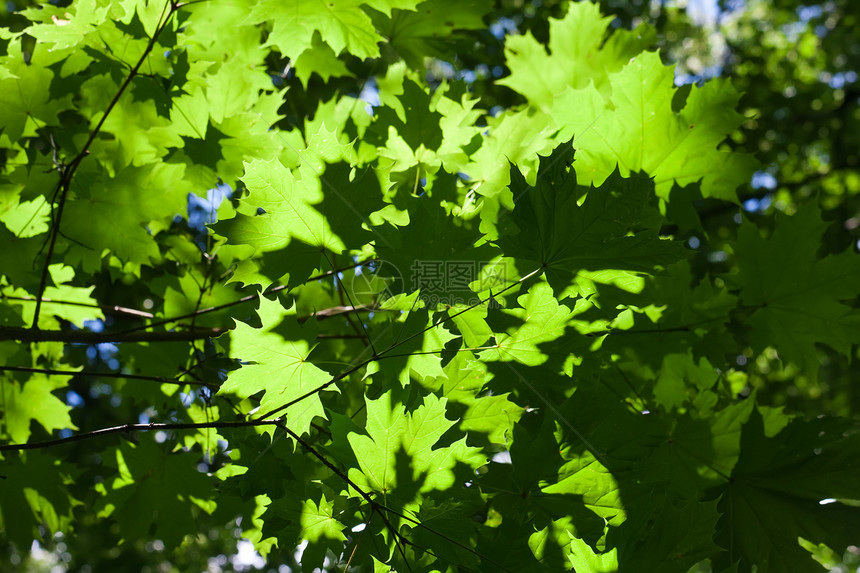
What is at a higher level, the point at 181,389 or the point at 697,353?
the point at 697,353

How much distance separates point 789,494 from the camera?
6.56 ft

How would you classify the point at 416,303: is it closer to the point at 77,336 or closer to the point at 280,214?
the point at 280,214

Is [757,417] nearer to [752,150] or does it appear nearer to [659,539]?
[659,539]

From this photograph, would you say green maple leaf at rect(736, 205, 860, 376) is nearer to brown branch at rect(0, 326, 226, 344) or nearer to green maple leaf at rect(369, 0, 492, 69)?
green maple leaf at rect(369, 0, 492, 69)

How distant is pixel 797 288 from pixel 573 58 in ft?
4.26

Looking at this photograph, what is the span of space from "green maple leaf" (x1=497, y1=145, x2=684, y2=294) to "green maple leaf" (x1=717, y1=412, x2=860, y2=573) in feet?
3.25

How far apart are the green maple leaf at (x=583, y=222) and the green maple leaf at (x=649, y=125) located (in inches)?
28.2

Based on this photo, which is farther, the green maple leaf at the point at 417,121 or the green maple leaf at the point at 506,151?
the green maple leaf at the point at 417,121

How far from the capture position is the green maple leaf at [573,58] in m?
2.65

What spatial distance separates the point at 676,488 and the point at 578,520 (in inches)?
20.6

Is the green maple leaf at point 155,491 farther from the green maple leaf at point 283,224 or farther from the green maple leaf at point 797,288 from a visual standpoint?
the green maple leaf at point 797,288

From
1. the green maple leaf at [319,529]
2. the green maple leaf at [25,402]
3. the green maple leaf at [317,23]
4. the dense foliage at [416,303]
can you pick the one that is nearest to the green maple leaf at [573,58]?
the dense foliage at [416,303]

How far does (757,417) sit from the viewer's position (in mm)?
1990

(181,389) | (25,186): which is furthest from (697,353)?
(25,186)
